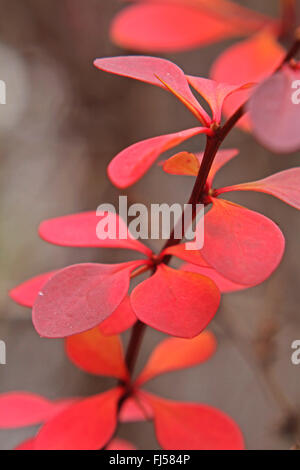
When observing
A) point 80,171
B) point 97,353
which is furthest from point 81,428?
point 80,171

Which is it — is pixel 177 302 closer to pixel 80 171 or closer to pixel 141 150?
pixel 141 150

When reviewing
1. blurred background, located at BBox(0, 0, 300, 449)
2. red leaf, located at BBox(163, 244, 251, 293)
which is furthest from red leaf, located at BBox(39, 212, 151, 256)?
blurred background, located at BBox(0, 0, 300, 449)

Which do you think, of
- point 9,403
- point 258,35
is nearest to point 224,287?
point 9,403

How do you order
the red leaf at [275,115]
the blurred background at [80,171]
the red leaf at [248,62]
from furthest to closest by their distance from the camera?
the blurred background at [80,171] → the red leaf at [248,62] → the red leaf at [275,115]

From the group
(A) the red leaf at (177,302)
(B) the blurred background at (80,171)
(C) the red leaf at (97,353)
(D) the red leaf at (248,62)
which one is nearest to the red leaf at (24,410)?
(C) the red leaf at (97,353)

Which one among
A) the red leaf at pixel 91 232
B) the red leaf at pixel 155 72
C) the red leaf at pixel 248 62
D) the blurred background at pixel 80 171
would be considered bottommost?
the blurred background at pixel 80 171

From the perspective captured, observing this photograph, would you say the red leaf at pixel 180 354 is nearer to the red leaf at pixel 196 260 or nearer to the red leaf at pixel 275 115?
the red leaf at pixel 196 260

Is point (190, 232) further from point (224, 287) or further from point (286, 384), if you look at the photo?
point (286, 384)
